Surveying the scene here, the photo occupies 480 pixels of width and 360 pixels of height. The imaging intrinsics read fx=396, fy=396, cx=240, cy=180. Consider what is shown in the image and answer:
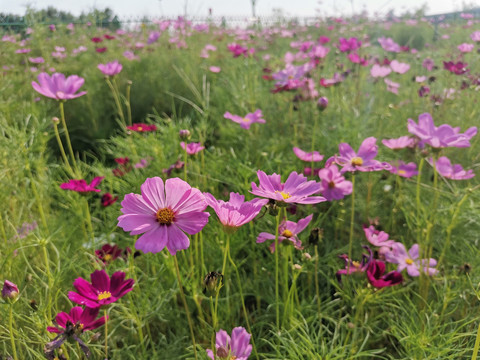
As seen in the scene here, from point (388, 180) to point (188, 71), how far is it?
66.8 inches

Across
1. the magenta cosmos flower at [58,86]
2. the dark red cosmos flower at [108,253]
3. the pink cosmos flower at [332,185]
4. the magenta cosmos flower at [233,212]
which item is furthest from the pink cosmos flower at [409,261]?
the magenta cosmos flower at [58,86]

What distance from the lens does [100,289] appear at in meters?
0.69

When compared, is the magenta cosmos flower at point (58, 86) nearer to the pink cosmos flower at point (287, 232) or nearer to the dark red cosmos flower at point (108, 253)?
the dark red cosmos flower at point (108, 253)

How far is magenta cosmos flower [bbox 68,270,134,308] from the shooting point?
62 cm

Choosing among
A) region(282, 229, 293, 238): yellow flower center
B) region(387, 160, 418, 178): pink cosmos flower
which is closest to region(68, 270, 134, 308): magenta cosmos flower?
region(282, 229, 293, 238): yellow flower center

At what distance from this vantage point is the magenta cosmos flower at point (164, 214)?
504mm

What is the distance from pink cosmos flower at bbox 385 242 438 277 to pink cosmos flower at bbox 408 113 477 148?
0.89ft

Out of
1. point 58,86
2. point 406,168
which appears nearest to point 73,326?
point 58,86

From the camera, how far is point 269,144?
61.8 inches

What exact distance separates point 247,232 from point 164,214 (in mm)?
584

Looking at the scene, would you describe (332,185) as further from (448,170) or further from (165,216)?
(165,216)

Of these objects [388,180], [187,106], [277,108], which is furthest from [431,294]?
[187,106]

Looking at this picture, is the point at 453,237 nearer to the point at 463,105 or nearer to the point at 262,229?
the point at 262,229

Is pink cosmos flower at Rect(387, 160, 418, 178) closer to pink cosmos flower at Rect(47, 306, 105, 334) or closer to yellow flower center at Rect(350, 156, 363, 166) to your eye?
yellow flower center at Rect(350, 156, 363, 166)
